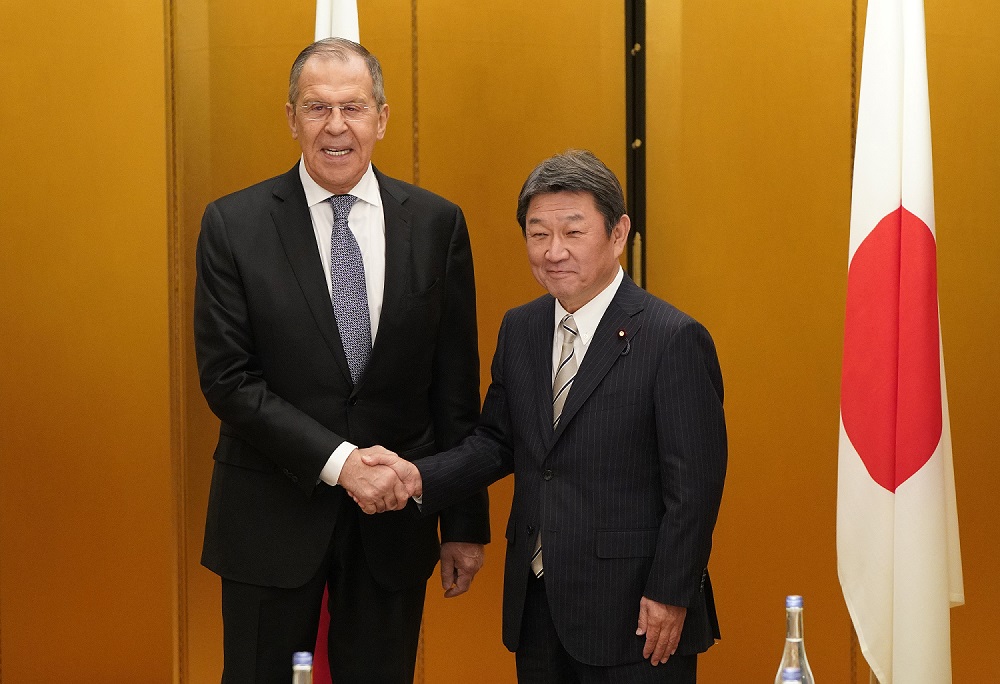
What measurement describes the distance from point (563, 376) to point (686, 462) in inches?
12.6

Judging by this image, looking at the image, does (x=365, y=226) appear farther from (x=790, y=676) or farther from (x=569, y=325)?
(x=790, y=676)

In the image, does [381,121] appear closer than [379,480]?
No

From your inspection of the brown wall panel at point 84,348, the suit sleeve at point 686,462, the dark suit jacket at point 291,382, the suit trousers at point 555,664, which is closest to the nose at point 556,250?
the suit sleeve at point 686,462

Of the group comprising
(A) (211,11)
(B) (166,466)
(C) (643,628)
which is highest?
(A) (211,11)

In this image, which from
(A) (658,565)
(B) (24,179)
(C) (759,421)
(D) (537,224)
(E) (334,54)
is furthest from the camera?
(C) (759,421)

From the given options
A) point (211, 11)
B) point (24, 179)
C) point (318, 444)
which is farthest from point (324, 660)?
point (211, 11)

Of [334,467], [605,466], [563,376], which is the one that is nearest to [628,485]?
[605,466]

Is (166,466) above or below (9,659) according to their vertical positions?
above

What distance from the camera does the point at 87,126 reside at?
3.62m

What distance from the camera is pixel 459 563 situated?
8.71 ft

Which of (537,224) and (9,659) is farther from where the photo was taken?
(9,659)

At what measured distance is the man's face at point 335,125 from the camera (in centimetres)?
248

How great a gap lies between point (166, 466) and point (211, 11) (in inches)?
59.1

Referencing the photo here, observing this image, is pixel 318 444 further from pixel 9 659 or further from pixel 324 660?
pixel 9 659
